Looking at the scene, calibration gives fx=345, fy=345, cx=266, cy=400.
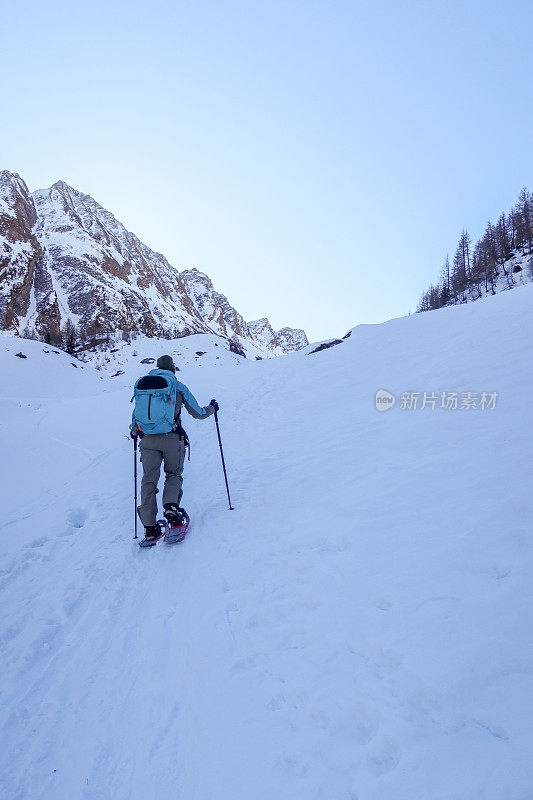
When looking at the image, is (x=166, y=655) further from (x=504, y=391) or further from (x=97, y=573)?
(x=504, y=391)

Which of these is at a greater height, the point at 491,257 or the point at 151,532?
the point at 491,257

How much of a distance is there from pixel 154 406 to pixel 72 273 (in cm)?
8249

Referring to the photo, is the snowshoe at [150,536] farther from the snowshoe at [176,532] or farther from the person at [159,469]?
the snowshoe at [176,532]

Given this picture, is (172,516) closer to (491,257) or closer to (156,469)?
(156,469)

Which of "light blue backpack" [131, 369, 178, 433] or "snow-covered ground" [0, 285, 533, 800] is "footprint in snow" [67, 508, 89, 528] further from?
"light blue backpack" [131, 369, 178, 433]

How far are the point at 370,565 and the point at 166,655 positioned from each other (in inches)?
80.1

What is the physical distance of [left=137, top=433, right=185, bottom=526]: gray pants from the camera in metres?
4.87

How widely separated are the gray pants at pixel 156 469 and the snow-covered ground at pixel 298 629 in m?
0.62

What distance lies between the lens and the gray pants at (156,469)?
16.0 feet

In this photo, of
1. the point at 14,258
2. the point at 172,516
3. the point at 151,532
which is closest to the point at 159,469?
the point at 172,516

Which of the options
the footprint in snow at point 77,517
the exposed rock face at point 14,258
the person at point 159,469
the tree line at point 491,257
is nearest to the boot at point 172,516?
the person at point 159,469

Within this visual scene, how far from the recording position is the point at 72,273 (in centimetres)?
7244

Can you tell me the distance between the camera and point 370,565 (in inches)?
136

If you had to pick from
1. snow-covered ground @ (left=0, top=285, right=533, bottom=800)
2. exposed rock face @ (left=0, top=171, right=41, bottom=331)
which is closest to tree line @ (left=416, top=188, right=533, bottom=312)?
snow-covered ground @ (left=0, top=285, right=533, bottom=800)
